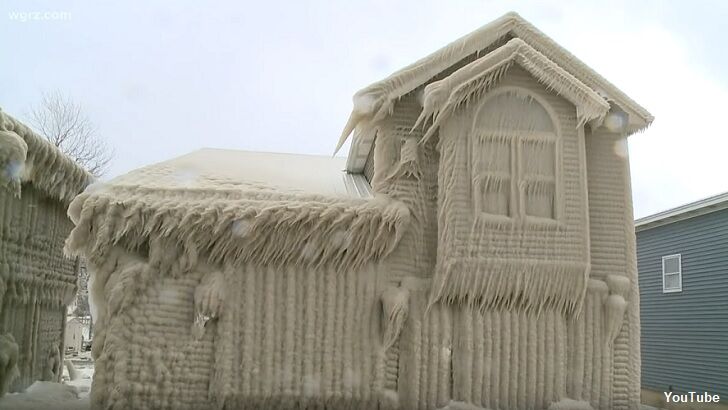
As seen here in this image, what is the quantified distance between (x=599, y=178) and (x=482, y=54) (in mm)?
2317

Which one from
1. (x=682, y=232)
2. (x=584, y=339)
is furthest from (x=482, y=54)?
(x=682, y=232)

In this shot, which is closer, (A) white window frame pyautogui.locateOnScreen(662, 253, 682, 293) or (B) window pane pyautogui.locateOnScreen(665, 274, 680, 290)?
(A) white window frame pyautogui.locateOnScreen(662, 253, 682, 293)

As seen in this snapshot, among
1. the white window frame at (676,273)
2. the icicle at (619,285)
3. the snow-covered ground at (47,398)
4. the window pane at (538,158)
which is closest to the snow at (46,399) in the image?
the snow-covered ground at (47,398)

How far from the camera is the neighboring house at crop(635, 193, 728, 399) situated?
13.4 metres

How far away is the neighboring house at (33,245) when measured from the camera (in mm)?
7621

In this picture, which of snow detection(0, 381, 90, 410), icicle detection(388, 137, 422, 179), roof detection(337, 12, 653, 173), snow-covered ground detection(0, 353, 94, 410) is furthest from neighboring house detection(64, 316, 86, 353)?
icicle detection(388, 137, 422, 179)

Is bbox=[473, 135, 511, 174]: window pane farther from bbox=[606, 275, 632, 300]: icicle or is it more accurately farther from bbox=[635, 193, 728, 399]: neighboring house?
bbox=[635, 193, 728, 399]: neighboring house

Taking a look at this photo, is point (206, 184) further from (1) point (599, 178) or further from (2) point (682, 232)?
(2) point (682, 232)

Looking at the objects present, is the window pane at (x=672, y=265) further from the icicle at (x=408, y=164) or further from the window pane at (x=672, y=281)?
the icicle at (x=408, y=164)

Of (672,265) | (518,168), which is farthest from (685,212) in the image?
(518,168)

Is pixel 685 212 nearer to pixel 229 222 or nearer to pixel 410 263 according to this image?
pixel 410 263

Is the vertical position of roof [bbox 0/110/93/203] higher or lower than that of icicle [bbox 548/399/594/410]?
higher

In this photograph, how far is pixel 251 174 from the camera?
885 cm

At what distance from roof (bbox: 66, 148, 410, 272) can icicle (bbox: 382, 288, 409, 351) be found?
55 cm
